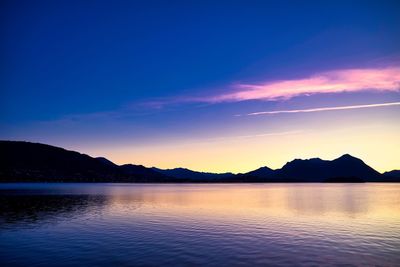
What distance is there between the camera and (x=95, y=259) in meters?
31.2

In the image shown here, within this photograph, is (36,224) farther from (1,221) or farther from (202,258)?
(202,258)

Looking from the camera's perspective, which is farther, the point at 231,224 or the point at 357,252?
the point at 231,224

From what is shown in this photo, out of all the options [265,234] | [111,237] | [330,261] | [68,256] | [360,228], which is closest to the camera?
[330,261]

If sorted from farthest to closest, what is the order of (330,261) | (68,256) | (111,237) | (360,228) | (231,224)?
1. (231,224)
2. (360,228)
3. (111,237)
4. (68,256)
5. (330,261)

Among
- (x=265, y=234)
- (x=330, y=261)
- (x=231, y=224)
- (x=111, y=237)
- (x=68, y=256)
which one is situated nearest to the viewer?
(x=330, y=261)

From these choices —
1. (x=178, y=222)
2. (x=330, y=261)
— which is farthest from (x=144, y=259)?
(x=178, y=222)

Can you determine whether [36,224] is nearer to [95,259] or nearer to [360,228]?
[95,259]

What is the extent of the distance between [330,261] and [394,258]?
23.0 ft

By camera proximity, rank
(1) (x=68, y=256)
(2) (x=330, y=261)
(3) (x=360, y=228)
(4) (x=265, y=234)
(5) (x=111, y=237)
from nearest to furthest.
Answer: (2) (x=330, y=261), (1) (x=68, y=256), (5) (x=111, y=237), (4) (x=265, y=234), (3) (x=360, y=228)

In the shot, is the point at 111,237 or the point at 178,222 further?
the point at 178,222

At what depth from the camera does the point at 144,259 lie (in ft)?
102

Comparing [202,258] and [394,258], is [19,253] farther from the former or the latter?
→ [394,258]

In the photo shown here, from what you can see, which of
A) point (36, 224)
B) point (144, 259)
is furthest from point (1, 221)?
point (144, 259)

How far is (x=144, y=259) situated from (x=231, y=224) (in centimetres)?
2836
